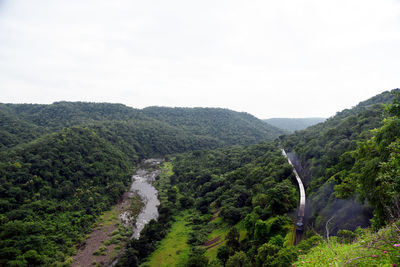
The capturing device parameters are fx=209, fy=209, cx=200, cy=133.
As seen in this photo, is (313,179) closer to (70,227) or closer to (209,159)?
(70,227)

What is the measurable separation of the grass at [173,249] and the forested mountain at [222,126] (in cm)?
9720

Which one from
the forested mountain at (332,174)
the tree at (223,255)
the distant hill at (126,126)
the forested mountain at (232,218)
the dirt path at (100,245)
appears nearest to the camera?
the forested mountain at (332,174)

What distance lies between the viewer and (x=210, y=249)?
34094 millimetres

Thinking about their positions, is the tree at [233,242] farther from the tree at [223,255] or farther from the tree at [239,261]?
the tree at [239,261]

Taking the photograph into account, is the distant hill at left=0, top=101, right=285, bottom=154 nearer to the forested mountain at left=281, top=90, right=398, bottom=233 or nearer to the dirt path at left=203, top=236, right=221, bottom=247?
the dirt path at left=203, top=236, right=221, bottom=247

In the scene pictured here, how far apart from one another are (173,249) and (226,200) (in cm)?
1466

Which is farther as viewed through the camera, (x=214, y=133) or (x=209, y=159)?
(x=214, y=133)

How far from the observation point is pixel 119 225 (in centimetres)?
4453

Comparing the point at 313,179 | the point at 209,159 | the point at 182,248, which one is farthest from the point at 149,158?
the point at 313,179

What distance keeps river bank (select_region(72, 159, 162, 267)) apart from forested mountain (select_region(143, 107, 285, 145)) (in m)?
83.8

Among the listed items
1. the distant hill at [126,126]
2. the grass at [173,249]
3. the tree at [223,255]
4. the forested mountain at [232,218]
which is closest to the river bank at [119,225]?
the forested mountain at [232,218]

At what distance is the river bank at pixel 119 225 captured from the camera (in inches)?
1380

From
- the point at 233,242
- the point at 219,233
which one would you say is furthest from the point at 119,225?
the point at 233,242

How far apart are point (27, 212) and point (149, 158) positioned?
216 feet
